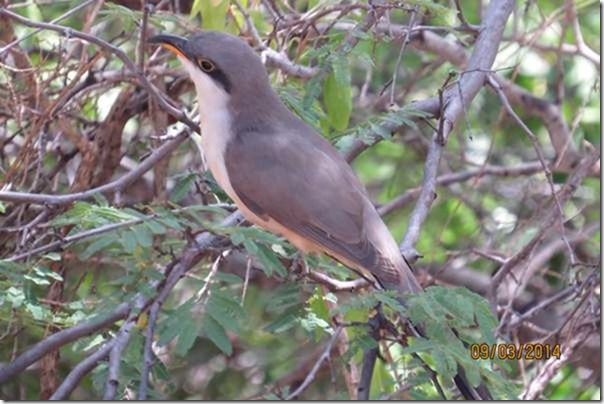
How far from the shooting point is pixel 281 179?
495cm

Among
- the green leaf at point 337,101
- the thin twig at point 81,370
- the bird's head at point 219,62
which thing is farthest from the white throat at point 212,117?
the thin twig at point 81,370

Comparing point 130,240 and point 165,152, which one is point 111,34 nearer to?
point 165,152

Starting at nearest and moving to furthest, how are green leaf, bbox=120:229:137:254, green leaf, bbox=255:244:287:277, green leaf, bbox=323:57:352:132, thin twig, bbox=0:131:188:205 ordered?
1. green leaf, bbox=120:229:137:254
2. green leaf, bbox=255:244:287:277
3. thin twig, bbox=0:131:188:205
4. green leaf, bbox=323:57:352:132

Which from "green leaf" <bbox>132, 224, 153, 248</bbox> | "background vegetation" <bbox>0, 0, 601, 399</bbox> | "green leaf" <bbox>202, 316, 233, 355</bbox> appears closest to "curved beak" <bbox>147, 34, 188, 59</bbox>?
"background vegetation" <bbox>0, 0, 601, 399</bbox>

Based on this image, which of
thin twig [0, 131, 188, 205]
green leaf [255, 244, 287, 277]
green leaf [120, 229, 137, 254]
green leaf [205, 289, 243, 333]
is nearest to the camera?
green leaf [120, 229, 137, 254]

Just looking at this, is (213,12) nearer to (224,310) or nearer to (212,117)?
(212,117)

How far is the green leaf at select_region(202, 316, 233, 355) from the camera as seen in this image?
3.72 m

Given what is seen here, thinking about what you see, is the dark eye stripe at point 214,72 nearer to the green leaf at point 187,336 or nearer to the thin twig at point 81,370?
the thin twig at point 81,370

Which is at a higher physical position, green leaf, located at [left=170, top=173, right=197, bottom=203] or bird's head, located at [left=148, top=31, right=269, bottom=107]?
bird's head, located at [left=148, top=31, right=269, bottom=107]

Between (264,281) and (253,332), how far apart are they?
447 mm

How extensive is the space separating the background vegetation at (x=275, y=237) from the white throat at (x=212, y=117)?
114 mm
